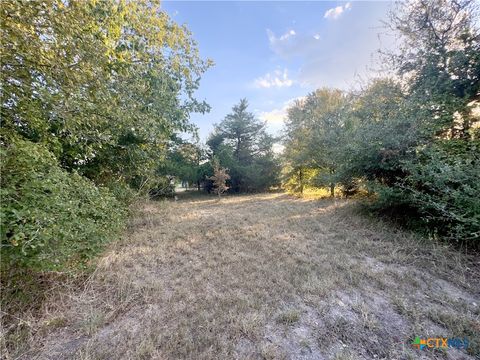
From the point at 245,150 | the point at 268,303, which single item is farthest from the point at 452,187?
the point at 245,150

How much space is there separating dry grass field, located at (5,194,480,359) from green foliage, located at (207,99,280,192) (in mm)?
13450

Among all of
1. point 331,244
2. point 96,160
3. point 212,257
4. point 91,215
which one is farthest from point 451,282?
point 96,160

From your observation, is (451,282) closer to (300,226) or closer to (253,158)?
(300,226)

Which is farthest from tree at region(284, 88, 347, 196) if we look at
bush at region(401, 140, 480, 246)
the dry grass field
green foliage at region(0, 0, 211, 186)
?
green foliage at region(0, 0, 211, 186)

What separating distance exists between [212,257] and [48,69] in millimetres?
3382

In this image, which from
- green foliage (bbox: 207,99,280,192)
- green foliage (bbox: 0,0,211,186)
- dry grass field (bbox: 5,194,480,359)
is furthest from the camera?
green foliage (bbox: 207,99,280,192)

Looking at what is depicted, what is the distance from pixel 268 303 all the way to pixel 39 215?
2.41 meters

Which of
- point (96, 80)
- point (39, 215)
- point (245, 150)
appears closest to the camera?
point (39, 215)

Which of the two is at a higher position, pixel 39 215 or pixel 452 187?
pixel 39 215

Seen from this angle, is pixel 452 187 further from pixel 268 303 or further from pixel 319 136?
pixel 319 136

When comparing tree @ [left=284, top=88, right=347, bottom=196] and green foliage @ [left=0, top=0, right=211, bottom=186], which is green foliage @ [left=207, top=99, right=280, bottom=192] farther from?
green foliage @ [left=0, top=0, right=211, bottom=186]

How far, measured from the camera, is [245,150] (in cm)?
1862

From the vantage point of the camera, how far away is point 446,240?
3336mm

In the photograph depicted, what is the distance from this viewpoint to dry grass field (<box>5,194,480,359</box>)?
62.7 inches
